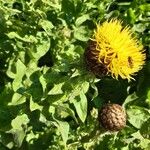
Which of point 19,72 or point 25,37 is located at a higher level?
point 25,37

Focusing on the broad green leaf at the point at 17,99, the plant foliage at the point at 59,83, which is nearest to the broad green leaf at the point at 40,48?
the plant foliage at the point at 59,83

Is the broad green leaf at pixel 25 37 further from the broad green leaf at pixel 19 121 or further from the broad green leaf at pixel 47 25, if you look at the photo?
the broad green leaf at pixel 19 121

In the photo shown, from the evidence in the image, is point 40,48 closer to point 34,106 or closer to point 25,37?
point 25,37

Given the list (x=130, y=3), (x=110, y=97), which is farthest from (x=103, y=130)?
(x=130, y=3)

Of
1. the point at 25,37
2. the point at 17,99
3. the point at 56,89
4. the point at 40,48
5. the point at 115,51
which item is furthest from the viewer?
the point at 25,37

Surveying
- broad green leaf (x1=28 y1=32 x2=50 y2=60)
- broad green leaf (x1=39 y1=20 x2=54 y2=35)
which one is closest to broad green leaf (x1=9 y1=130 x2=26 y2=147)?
broad green leaf (x1=28 y1=32 x2=50 y2=60)

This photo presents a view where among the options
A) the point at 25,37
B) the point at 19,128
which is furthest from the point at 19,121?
the point at 25,37

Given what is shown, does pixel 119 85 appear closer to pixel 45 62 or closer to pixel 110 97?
pixel 110 97
